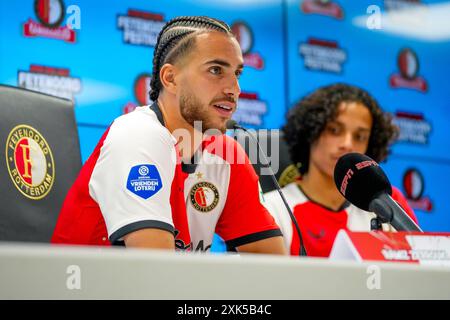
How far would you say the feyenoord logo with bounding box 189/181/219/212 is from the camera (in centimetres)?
143

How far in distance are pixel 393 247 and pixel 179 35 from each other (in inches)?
31.5

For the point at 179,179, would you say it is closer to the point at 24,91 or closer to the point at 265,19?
the point at 24,91

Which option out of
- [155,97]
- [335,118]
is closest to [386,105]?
[335,118]

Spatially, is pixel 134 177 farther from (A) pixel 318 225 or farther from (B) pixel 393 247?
(A) pixel 318 225

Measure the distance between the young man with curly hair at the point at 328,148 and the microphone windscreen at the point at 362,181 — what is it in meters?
0.83

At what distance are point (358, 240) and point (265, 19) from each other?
222cm

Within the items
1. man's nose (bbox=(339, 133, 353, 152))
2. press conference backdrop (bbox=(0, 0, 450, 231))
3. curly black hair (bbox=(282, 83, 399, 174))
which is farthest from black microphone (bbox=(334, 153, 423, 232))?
press conference backdrop (bbox=(0, 0, 450, 231))

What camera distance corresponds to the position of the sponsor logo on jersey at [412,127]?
324cm

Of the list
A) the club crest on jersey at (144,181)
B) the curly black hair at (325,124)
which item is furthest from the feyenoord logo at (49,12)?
the club crest on jersey at (144,181)

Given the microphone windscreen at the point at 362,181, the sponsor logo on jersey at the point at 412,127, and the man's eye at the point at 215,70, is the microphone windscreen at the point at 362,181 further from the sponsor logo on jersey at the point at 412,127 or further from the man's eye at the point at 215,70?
the sponsor logo on jersey at the point at 412,127

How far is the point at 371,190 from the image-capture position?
108 centimetres

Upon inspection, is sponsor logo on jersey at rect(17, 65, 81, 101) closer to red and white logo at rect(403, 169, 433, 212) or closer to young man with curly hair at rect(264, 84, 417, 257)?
young man with curly hair at rect(264, 84, 417, 257)

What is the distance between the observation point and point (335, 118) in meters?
2.18

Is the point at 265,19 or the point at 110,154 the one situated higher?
the point at 265,19
